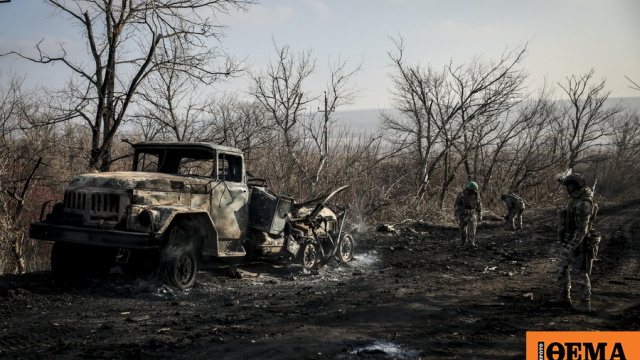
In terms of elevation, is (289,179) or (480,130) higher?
(480,130)

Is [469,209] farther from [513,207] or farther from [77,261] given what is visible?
[77,261]

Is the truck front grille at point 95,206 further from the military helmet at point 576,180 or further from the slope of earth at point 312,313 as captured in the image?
the military helmet at point 576,180

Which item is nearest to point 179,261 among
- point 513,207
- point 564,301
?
point 564,301

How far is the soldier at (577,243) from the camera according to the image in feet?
22.4

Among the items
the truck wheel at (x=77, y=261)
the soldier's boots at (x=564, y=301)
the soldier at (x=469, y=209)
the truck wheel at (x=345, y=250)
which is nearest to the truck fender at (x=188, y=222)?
the truck wheel at (x=77, y=261)

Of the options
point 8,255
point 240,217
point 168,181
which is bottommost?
point 8,255

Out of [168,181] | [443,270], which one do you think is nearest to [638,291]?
[443,270]

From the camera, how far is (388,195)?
64.2 ft

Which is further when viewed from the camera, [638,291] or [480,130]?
[480,130]

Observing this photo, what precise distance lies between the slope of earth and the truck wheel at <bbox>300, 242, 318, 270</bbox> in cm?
21

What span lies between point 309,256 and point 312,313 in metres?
3.79

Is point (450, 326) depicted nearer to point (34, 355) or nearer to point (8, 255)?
Result: point (34, 355)

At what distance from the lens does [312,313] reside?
6121 millimetres

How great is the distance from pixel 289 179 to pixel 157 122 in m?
4.79
